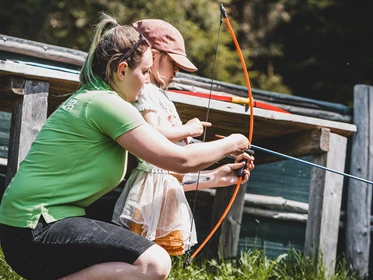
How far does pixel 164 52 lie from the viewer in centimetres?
423

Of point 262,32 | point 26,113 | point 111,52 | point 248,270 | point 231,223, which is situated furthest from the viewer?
point 262,32

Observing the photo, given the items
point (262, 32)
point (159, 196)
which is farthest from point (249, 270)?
point (262, 32)

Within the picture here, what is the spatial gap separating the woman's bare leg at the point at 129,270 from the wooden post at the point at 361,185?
3.90m

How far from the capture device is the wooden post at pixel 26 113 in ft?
15.6

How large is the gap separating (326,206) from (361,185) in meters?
1.16

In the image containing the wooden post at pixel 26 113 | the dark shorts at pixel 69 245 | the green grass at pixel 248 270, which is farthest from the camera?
the green grass at pixel 248 270

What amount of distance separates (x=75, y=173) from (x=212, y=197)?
366 centimetres

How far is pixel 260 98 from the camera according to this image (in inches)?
269

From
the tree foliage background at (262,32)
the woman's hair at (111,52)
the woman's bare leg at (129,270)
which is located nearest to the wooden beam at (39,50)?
the woman's hair at (111,52)

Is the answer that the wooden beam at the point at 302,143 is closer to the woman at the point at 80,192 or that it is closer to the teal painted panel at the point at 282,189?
the teal painted panel at the point at 282,189

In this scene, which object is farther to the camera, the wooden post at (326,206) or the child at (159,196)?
the wooden post at (326,206)

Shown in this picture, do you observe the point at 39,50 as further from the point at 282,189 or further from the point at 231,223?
the point at 282,189

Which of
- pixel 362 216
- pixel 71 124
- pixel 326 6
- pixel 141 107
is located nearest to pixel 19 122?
pixel 141 107

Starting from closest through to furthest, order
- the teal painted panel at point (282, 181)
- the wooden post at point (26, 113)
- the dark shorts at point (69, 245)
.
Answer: the dark shorts at point (69, 245) → the wooden post at point (26, 113) → the teal painted panel at point (282, 181)
